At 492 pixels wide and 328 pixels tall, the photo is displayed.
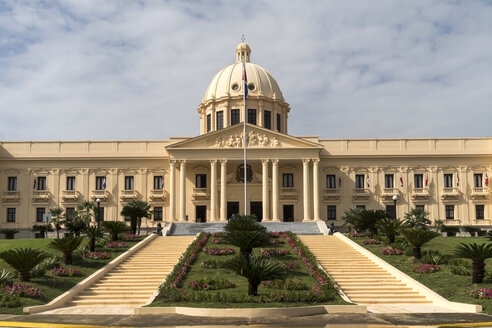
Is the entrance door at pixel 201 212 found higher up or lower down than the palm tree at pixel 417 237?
higher up

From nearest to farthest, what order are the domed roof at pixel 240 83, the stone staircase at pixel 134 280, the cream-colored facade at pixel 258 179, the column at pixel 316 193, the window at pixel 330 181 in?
1. the stone staircase at pixel 134 280
2. the column at pixel 316 193
3. the cream-colored facade at pixel 258 179
4. the window at pixel 330 181
5. the domed roof at pixel 240 83

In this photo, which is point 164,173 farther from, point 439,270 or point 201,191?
point 439,270

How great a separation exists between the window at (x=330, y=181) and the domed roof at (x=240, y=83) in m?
13.5

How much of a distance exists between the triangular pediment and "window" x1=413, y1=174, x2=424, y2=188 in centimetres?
1283

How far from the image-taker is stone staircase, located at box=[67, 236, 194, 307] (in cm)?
2241

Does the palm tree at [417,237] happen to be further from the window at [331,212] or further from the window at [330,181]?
the window at [330,181]

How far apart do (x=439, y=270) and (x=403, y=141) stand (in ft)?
104

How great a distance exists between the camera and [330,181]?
5506cm

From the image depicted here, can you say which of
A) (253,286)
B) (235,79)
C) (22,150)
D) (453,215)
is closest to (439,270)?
(253,286)

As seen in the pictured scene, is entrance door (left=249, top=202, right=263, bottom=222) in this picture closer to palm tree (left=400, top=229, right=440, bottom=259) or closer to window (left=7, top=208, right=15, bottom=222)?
window (left=7, top=208, right=15, bottom=222)

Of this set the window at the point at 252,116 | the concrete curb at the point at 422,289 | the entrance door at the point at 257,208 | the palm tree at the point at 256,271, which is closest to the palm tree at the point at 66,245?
the palm tree at the point at 256,271

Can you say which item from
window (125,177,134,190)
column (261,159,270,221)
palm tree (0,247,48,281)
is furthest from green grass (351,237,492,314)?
window (125,177,134,190)

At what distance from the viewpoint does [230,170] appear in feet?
180

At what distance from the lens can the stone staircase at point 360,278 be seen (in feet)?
74.9
